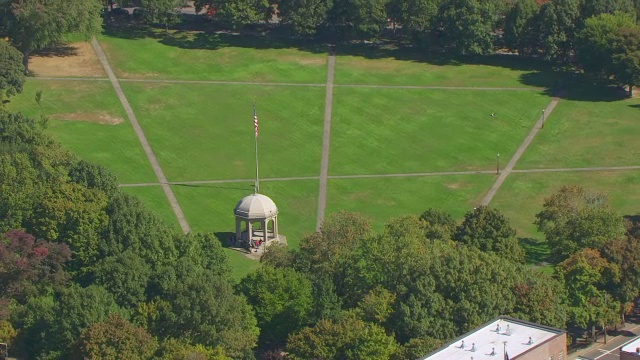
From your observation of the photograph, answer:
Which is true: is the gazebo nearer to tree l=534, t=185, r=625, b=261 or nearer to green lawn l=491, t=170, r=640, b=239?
green lawn l=491, t=170, r=640, b=239

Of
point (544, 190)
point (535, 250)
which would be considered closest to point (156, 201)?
point (535, 250)

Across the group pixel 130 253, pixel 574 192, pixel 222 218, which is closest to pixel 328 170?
pixel 222 218

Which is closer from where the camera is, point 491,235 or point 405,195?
point 491,235

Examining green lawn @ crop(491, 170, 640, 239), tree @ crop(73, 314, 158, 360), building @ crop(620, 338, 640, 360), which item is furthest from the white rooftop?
green lawn @ crop(491, 170, 640, 239)

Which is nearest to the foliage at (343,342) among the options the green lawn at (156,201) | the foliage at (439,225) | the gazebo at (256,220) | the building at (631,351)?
the building at (631,351)

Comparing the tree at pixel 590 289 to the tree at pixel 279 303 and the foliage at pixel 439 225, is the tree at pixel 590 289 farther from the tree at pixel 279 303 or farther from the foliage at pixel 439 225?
the tree at pixel 279 303

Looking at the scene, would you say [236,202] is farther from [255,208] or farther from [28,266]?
[28,266]

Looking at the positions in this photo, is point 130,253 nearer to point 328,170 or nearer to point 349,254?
point 349,254
